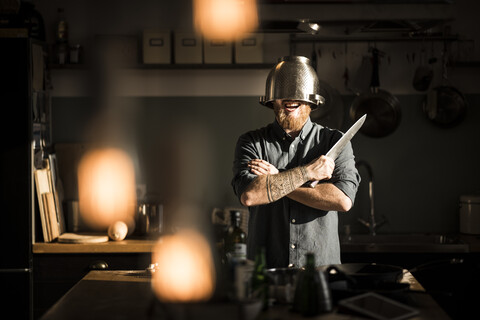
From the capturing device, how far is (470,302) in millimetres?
2615

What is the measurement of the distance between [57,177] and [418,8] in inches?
113

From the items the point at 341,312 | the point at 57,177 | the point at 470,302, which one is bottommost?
the point at 470,302

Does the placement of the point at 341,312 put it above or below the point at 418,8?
below

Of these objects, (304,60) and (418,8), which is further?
(304,60)

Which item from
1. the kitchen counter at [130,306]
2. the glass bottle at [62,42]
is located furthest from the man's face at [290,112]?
the glass bottle at [62,42]

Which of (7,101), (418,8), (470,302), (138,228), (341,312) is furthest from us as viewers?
(138,228)

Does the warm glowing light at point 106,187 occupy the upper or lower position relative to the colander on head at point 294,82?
lower

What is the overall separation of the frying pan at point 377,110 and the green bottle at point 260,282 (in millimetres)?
2432

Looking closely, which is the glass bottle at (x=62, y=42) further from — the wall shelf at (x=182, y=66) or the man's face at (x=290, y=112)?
the man's face at (x=290, y=112)

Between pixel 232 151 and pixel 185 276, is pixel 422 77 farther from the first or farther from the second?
pixel 185 276

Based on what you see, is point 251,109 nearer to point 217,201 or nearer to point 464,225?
point 217,201

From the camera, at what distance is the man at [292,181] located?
2.49 m

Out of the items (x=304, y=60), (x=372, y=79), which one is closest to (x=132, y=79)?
(x=372, y=79)

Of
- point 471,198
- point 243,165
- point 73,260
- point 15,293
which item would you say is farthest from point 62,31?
point 471,198
